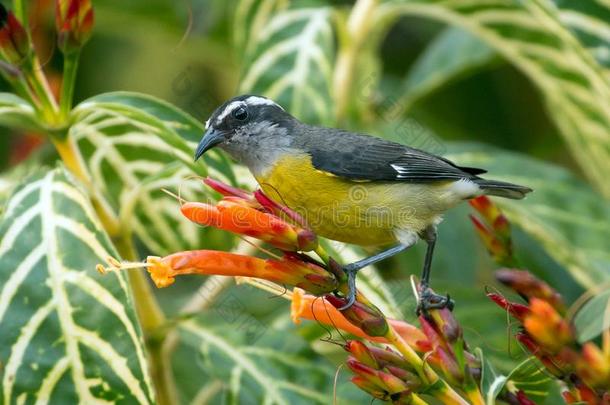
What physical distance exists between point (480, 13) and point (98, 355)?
5.74 ft

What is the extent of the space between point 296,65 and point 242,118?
26 centimetres

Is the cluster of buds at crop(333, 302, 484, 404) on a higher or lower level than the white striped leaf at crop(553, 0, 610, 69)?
lower

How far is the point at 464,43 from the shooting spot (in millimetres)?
3467

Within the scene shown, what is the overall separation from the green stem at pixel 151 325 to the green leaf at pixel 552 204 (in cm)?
111

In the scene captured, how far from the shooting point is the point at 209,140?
253cm

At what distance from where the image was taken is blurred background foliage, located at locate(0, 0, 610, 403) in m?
2.52

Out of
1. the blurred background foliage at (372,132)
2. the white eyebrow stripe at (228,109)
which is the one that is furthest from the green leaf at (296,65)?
the white eyebrow stripe at (228,109)

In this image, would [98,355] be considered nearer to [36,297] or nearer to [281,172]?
[36,297]

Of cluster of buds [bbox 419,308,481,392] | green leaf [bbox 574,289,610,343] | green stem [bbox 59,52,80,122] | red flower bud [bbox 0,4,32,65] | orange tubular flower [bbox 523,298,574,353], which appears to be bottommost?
cluster of buds [bbox 419,308,481,392]

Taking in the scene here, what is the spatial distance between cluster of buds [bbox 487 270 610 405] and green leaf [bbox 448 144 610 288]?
3.22ft

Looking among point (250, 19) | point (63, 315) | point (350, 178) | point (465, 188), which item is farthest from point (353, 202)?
point (250, 19)

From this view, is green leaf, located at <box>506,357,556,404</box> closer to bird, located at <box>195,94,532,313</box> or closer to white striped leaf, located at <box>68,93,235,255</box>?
bird, located at <box>195,94,532,313</box>

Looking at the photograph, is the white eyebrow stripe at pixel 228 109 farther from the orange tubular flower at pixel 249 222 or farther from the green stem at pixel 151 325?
the orange tubular flower at pixel 249 222

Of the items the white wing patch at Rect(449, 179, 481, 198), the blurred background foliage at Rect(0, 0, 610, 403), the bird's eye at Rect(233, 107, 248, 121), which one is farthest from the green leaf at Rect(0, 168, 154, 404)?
the white wing patch at Rect(449, 179, 481, 198)
